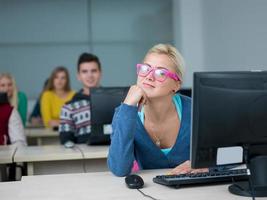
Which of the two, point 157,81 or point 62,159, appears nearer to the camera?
point 157,81

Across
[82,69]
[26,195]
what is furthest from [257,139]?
[82,69]

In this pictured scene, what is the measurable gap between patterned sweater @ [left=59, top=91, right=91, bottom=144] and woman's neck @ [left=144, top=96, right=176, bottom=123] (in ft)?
4.31

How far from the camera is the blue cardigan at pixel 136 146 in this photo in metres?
1.76

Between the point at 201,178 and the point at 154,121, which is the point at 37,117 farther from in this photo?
the point at 201,178

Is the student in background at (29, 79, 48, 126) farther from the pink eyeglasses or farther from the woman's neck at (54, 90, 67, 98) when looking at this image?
the pink eyeglasses

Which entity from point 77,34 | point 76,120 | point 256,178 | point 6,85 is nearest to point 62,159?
point 76,120

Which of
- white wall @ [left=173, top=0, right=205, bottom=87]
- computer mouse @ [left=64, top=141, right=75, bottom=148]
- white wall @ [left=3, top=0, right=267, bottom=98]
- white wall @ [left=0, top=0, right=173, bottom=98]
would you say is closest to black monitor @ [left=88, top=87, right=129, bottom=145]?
computer mouse @ [left=64, top=141, right=75, bottom=148]

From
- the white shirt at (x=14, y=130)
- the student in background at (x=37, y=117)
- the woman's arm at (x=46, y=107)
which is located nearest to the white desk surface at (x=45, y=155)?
the white shirt at (x=14, y=130)

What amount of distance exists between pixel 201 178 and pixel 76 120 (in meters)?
1.70

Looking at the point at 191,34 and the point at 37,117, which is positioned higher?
the point at 191,34

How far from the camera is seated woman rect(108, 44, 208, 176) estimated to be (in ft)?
5.79

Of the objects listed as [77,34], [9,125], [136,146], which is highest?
[77,34]

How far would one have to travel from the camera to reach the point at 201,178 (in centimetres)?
163

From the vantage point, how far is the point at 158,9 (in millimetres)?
6434
